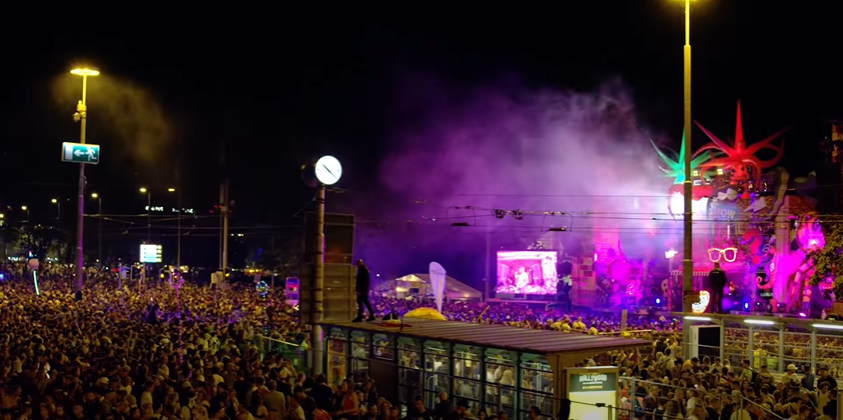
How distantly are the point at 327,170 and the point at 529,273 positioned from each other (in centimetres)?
4385

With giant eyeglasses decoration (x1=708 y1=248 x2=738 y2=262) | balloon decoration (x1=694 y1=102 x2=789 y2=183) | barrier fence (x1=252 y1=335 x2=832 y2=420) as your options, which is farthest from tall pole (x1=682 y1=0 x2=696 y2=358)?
balloon decoration (x1=694 y1=102 x2=789 y2=183)

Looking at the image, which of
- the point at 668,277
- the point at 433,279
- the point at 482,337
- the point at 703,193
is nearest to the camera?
the point at 482,337

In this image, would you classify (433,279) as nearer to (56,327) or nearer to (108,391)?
(56,327)

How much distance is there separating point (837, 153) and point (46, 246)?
64.4 m

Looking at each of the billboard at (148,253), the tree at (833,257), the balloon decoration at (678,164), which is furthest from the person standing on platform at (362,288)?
the billboard at (148,253)

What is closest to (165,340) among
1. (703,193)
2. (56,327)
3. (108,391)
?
(56,327)

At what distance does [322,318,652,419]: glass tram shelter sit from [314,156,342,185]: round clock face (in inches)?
113

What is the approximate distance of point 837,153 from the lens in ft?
126

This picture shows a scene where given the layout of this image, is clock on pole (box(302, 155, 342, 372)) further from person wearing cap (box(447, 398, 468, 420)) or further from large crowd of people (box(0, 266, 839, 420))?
person wearing cap (box(447, 398, 468, 420))

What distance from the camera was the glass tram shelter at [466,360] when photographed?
11.4 metres

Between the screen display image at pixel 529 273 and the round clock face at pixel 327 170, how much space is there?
4344cm

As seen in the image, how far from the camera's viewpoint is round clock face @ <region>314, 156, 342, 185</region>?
14070mm

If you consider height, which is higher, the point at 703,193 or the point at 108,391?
the point at 703,193

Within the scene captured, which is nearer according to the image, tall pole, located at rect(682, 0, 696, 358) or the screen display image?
tall pole, located at rect(682, 0, 696, 358)
